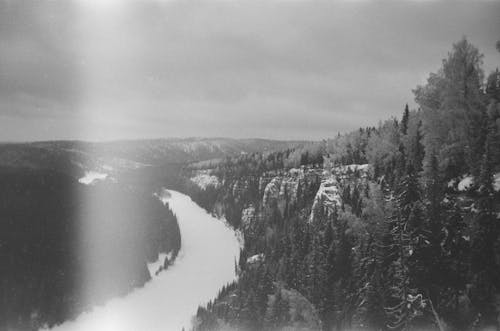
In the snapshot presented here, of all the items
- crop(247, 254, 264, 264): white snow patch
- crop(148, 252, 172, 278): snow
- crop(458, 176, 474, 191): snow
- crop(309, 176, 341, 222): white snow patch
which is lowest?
crop(148, 252, 172, 278): snow

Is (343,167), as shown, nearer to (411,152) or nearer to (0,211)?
(411,152)

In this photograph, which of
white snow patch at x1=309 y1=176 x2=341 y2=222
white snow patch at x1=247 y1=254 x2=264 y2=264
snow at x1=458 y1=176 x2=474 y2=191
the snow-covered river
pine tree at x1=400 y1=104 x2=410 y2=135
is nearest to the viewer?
snow at x1=458 y1=176 x2=474 y2=191

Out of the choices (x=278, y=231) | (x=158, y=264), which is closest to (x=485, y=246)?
(x=278, y=231)

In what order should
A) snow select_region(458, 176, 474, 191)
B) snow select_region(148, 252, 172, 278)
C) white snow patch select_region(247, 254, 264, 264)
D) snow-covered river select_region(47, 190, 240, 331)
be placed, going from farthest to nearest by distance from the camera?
snow select_region(148, 252, 172, 278) < white snow patch select_region(247, 254, 264, 264) < snow-covered river select_region(47, 190, 240, 331) < snow select_region(458, 176, 474, 191)

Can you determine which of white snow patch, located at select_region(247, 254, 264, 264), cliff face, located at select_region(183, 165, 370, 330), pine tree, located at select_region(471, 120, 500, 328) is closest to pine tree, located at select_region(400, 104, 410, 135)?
cliff face, located at select_region(183, 165, 370, 330)

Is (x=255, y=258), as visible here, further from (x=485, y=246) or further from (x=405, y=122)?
(x=485, y=246)

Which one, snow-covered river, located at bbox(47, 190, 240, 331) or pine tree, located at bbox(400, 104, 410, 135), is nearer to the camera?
pine tree, located at bbox(400, 104, 410, 135)

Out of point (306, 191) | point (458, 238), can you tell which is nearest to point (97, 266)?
point (306, 191)

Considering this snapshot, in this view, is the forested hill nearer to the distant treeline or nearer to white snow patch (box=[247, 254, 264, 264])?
white snow patch (box=[247, 254, 264, 264])

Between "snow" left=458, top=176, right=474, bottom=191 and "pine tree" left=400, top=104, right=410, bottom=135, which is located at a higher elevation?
"pine tree" left=400, top=104, right=410, bottom=135
